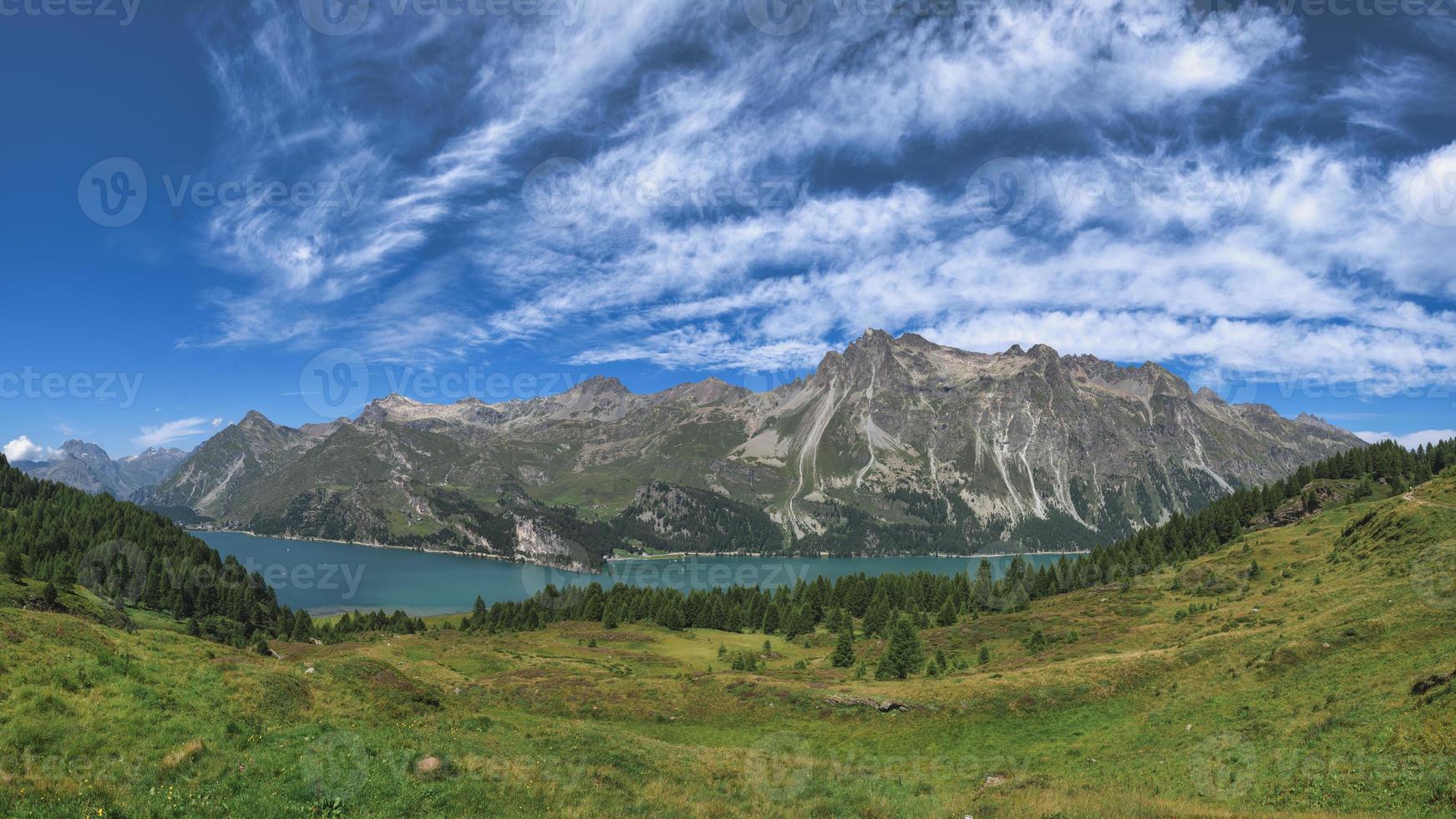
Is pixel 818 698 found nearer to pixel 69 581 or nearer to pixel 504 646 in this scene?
pixel 504 646

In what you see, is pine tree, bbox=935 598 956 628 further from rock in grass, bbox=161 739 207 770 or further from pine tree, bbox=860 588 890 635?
rock in grass, bbox=161 739 207 770

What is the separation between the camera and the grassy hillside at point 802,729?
16.2m

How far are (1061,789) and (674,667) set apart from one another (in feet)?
219

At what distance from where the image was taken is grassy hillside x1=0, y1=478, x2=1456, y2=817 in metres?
16.2

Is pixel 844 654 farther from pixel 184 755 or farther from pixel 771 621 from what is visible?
pixel 184 755

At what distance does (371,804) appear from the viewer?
1589cm

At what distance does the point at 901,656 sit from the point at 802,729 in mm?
23756

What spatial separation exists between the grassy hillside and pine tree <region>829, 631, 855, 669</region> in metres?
17.7

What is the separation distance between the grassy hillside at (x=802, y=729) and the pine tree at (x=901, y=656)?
116 inches

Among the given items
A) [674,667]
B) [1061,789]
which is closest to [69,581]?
[674,667]

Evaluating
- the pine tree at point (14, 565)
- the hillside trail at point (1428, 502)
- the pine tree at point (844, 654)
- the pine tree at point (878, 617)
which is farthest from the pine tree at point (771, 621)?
the pine tree at point (14, 565)

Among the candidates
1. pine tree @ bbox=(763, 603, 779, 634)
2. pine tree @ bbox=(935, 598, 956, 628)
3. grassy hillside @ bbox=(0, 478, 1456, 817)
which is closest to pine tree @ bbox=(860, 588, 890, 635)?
pine tree @ bbox=(935, 598, 956, 628)

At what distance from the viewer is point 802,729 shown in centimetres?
4544

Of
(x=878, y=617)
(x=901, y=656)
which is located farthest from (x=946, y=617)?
(x=901, y=656)
